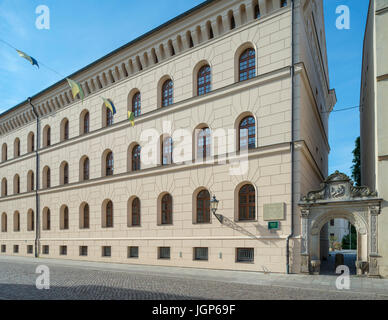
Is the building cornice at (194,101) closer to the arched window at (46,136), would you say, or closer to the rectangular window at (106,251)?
the arched window at (46,136)

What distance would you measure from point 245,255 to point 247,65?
1003cm

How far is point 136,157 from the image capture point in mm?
23828

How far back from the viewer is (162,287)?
525 inches

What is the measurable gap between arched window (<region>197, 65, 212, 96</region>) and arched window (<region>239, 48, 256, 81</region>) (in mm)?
2004

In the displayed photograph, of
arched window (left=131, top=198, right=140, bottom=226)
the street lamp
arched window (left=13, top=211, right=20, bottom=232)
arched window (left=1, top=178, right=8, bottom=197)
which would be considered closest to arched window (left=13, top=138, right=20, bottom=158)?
arched window (left=1, top=178, right=8, bottom=197)

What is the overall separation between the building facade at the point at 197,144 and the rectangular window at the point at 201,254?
5 cm

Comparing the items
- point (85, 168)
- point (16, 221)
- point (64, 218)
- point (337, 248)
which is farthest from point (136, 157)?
point (337, 248)

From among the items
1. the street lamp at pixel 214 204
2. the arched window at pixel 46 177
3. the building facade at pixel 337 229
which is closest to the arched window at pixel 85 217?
the arched window at pixel 46 177

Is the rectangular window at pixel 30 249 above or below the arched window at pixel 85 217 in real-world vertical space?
below

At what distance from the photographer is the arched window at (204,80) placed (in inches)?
821

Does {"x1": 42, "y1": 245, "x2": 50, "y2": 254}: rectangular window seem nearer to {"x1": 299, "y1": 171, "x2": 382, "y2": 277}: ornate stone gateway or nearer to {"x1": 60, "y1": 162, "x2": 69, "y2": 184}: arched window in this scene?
{"x1": 60, "y1": 162, "x2": 69, "y2": 184}: arched window

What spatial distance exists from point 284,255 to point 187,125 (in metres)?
9.03

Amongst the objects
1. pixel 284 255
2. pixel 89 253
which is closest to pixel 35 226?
pixel 89 253

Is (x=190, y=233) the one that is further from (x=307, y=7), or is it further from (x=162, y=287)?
(x=307, y=7)
